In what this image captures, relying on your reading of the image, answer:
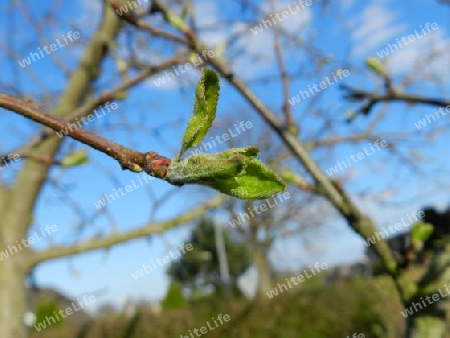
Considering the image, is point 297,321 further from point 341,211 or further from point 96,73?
point 341,211

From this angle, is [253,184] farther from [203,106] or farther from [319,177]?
[319,177]

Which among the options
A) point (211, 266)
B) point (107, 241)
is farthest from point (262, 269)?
point (107, 241)

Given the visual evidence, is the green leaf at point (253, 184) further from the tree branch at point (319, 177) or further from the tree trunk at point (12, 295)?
the tree trunk at point (12, 295)

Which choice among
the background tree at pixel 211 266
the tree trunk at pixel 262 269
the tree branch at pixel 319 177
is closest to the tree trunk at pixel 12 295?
the tree branch at pixel 319 177

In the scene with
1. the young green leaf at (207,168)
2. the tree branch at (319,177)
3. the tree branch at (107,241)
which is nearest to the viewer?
the young green leaf at (207,168)

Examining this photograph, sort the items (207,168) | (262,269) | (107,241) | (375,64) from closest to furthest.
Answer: (207,168), (375,64), (107,241), (262,269)

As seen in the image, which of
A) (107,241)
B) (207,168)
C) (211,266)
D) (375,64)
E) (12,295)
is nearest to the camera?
(207,168)

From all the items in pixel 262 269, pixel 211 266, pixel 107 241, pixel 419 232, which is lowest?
pixel 419 232
